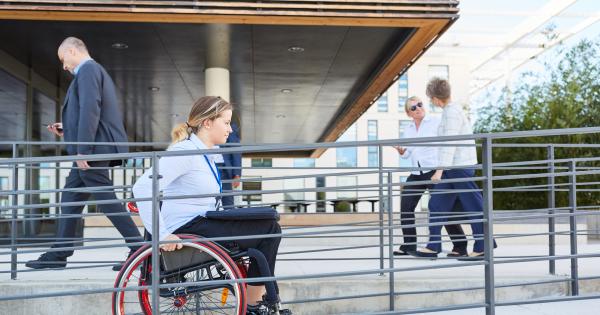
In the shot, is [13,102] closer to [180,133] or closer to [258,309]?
[180,133]

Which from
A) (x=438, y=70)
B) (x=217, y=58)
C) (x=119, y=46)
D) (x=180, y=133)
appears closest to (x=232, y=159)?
(x=180, y=133)

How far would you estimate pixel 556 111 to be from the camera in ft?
43.7

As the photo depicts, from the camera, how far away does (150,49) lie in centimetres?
950

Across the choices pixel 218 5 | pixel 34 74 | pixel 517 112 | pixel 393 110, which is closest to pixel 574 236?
pixel 218 5

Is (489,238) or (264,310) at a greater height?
(489,238)

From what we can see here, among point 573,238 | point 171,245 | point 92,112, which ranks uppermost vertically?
point 92,112

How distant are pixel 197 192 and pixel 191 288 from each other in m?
0.48

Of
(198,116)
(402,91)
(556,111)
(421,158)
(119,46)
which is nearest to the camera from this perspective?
(198,116)

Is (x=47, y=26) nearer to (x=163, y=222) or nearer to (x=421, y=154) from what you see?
(x=421, y=154)

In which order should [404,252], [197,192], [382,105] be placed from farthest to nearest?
[382,105], [404,252], [197,192]

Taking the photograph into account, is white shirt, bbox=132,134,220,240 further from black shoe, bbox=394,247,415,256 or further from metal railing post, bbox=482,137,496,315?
black shoe, bbox=394,247,415,256

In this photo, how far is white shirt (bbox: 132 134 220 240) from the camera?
10.2 ft

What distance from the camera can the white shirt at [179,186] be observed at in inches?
123

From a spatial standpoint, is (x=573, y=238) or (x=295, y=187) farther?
(x=295, y=187)
